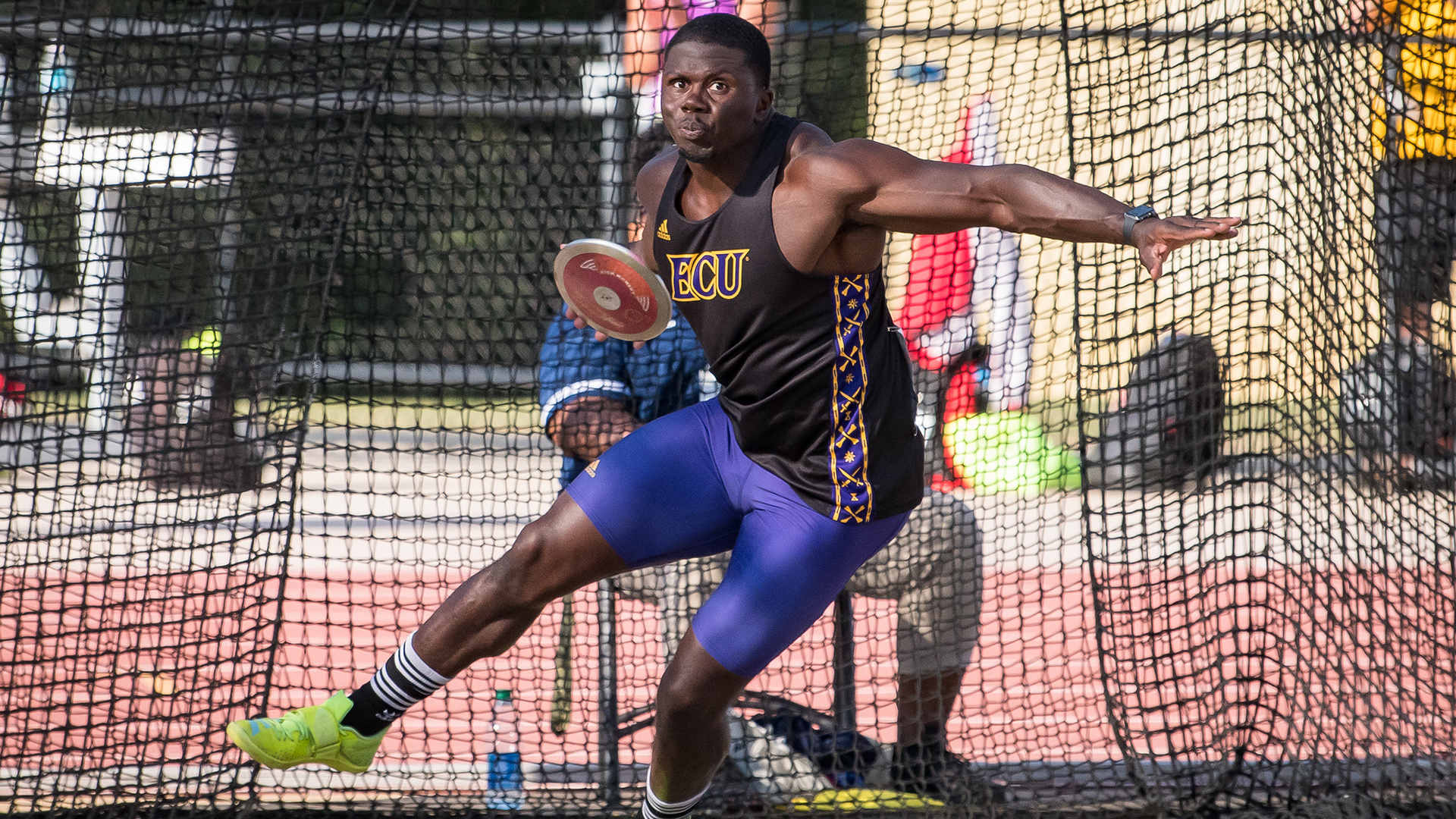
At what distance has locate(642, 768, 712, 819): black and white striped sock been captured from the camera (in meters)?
3.12

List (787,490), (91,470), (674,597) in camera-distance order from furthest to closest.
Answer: (91,470) < (674,597) < (787,490)

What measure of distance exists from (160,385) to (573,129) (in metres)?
2.56

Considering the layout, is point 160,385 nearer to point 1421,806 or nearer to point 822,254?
point 822,254

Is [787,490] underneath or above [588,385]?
underneath

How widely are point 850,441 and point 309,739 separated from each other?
153 centimetres

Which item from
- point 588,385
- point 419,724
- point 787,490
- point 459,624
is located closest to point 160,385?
point 419,724

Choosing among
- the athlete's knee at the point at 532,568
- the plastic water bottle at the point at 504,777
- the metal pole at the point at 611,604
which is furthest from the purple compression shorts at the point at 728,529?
the plastic water bottle at the point at 504,777

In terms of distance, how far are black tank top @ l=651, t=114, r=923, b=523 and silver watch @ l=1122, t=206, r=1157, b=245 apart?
0.68m

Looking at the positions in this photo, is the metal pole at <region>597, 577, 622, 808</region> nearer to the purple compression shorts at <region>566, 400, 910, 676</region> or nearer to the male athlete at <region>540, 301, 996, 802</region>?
the male athlete at <region>540, 301, 996, 802</region>

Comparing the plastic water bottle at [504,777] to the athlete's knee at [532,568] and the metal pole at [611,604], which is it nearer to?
the metal pole at [611,604]

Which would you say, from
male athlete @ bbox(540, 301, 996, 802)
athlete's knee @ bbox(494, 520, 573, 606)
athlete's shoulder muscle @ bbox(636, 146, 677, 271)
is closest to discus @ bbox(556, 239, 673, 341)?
athlete's shoulder muscle @ bbox(636, 146, 677, 271)

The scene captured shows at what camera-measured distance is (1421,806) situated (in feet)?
12.6

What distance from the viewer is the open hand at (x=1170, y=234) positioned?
216 centimetres

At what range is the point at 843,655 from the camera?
4.45 m
